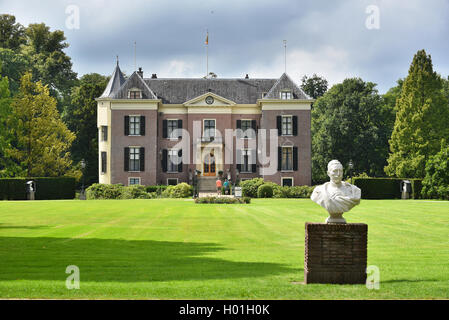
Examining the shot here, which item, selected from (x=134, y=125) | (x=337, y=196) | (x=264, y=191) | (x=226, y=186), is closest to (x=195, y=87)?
(x=134, y=125)

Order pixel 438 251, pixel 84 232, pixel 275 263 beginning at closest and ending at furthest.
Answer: pixel 275 263
pixel 438 251
pixel 84 232

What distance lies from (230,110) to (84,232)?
31.6 meters

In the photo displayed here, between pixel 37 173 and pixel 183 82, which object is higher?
pixel 183 82

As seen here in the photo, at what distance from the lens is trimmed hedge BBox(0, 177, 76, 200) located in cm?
3797

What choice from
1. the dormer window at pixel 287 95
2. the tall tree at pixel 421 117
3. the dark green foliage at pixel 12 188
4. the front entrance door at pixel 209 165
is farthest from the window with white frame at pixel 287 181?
the dark green foliage at pixel 12 188

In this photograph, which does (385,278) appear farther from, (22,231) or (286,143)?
(286,143)

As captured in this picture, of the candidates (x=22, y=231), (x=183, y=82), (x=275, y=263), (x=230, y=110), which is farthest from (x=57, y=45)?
(x=275, y=263)

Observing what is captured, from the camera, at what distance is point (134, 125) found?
45.4 metres

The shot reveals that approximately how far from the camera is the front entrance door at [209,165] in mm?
45844

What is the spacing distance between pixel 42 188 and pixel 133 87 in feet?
39.1

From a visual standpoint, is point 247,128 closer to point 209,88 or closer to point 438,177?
point 209,88

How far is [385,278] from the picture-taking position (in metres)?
8.70

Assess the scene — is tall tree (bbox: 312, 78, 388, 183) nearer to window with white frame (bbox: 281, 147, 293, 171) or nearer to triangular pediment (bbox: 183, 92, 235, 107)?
window with white frame (bbox: 281, 147, 293, 171)

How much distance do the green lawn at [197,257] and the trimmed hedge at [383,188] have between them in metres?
20.2
